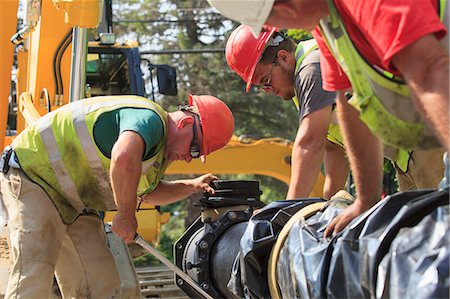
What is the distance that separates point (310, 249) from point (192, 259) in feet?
6.34

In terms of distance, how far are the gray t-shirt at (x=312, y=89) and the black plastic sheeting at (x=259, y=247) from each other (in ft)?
4.35

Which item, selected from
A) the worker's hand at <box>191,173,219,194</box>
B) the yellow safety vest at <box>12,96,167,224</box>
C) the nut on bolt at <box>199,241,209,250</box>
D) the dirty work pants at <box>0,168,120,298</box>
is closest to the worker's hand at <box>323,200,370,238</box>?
the nut on bolt at <box>199,241,209,250</box>

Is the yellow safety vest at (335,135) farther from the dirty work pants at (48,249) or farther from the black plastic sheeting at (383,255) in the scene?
the dirty work pants at (48,249)

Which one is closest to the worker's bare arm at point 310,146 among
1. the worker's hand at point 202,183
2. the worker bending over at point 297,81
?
the worker bending over at point 297,81

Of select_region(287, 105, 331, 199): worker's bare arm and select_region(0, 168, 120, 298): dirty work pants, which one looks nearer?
select_region(287, 105, 331, 199): worker's bare arm

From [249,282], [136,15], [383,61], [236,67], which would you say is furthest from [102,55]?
[136,15]

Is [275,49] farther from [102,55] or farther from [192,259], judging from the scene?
[102,55]

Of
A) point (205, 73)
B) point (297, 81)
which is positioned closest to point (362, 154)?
point (297, 81)

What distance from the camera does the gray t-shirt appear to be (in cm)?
523

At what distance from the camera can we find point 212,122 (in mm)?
5512

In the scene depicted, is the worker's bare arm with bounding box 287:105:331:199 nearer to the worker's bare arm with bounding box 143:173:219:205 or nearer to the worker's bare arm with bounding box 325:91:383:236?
the worker's bare arm with bounding box 143:173:219:205

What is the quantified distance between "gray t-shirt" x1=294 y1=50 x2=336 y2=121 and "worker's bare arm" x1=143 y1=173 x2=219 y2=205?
0.81m

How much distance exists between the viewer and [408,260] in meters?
2.65

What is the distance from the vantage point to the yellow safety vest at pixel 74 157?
5.36m
